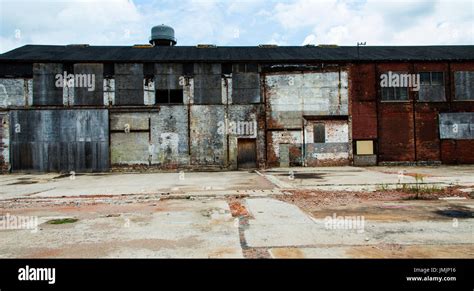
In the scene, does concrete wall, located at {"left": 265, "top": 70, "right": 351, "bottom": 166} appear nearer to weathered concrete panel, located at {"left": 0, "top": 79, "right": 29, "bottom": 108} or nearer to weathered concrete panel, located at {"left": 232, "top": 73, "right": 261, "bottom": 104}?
weathered concrete panel, located at {"left": 232, "top": 73, "right": 261, "bottom": 104}

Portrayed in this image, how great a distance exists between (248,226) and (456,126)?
21387 mm

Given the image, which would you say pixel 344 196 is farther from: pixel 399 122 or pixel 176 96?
pixel 399 122

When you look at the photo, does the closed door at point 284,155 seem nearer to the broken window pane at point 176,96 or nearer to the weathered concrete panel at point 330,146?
the weathered concrete panel at point 330,146

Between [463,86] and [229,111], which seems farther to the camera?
[463,86]

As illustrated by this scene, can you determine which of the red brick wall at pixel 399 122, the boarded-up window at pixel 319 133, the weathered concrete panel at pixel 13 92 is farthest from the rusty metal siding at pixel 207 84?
the weathered concrete panel at pixel 13 92

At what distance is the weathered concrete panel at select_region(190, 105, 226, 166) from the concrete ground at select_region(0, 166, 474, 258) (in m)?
11.1

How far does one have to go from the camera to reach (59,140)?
20.2 meters

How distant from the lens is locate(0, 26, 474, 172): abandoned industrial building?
20.2 metres

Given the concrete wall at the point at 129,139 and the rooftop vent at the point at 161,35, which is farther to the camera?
the rooftop vent at the point at 161,35

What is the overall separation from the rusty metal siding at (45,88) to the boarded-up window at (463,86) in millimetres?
26078

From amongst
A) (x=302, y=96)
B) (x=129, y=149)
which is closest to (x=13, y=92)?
(x=129, y=149)

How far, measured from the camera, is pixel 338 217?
6.47 m

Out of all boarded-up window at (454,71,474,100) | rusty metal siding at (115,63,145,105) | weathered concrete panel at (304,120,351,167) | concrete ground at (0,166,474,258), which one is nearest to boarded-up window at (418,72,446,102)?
boarded-up window at (454,71,474,100)

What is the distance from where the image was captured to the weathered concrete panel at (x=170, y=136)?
20562 millimetres
